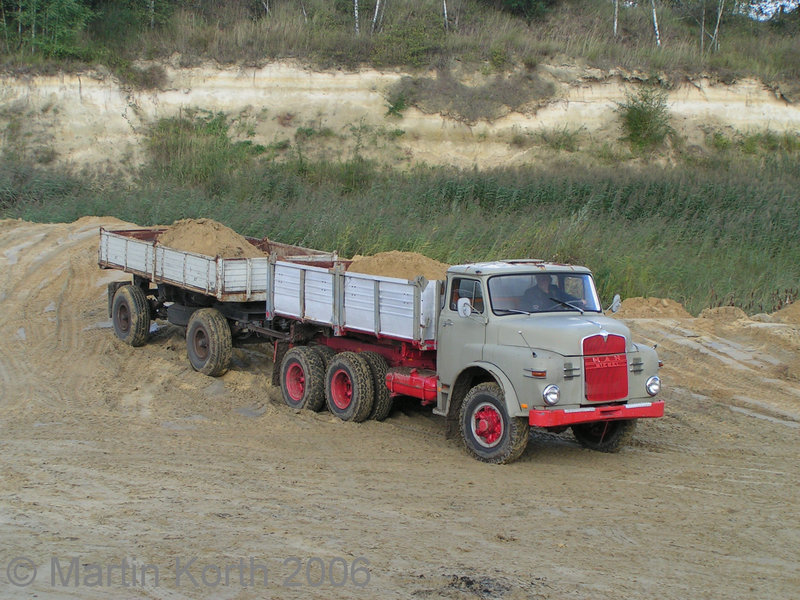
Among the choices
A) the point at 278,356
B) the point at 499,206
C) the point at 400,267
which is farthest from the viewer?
the point at 499,206

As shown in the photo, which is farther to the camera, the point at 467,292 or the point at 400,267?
the point at 400,267

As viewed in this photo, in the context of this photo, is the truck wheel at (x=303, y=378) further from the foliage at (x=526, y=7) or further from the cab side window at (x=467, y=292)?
the foliage at (x=526, y=7)

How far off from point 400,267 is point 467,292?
1.97m

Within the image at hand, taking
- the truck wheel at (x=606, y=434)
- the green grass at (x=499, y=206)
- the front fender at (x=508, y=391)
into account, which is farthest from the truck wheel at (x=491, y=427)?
the green grass at (x=499, y=206)

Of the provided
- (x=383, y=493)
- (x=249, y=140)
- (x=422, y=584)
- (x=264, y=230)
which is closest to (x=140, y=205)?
(x=264, y=230)

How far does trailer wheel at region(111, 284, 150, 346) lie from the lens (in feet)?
50.0

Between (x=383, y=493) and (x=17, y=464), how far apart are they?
374 centimetres

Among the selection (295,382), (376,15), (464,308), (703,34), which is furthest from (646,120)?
(464,308)

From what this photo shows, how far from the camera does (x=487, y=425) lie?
9.30 metres

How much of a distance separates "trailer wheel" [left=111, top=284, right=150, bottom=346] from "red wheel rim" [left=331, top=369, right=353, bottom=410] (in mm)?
5398

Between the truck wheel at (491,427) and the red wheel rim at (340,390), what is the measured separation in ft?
7.08

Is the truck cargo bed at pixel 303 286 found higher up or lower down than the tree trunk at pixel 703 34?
lower down

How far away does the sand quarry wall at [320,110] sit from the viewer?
3244 cm

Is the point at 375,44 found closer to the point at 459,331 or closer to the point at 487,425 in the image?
the point at 459,331
